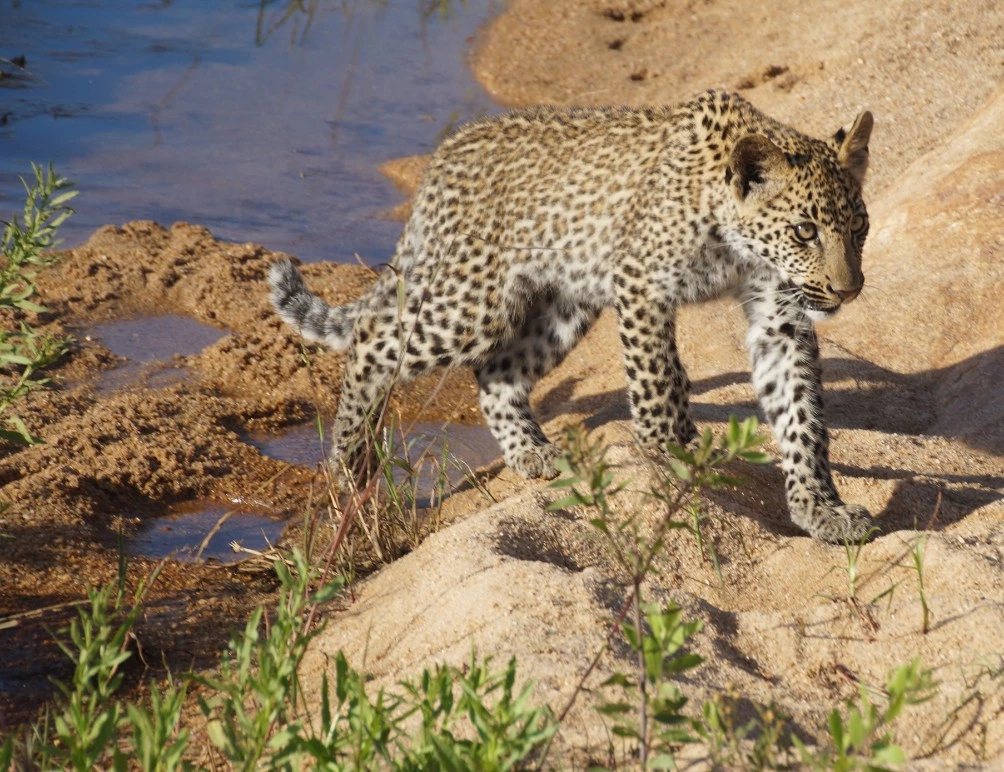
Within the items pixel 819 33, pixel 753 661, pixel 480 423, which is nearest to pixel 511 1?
pixel 819 33

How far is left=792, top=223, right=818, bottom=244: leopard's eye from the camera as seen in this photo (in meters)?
5.53

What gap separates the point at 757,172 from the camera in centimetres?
Result: 561

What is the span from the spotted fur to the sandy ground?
38 cm

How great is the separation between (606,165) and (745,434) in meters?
3.39

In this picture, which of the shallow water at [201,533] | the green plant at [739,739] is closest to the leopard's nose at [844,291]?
the green plant at [739,739]

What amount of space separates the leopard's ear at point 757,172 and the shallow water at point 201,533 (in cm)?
241

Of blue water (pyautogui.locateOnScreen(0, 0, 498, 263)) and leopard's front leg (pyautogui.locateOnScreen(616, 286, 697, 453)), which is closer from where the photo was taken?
leopard's front leg (pyautogui.locateOnScreen(616, 286, 697, 453))

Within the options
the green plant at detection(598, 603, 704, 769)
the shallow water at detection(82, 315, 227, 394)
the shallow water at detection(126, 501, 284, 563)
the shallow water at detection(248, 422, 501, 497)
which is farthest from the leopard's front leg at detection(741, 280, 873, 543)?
the shallow water at detection(82, 315, 227, 394)

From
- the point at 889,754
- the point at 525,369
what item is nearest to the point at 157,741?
the point at 889,754

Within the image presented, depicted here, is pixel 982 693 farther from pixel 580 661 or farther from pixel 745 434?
pixel 745 434

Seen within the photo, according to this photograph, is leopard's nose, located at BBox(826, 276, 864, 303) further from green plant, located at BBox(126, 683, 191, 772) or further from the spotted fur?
green plant, located at BBox(126, 683, 191, 772)

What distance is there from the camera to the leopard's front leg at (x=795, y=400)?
214 inches

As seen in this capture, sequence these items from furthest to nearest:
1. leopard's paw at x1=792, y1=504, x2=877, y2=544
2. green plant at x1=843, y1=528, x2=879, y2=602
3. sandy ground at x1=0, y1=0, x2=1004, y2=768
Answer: leopard's paw at x1=792, y1=504, x2=877, y2=544
green plant at x1=843, y1=528, x2=879, y2=602
sandy ground at x1=0, y1=0, x2=1004, y2=768

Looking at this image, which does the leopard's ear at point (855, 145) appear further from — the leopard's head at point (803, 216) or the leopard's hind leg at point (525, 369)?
the leopard's hind leg at point (525, 369)
